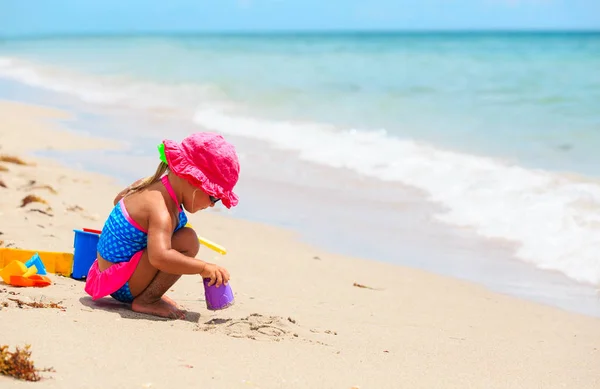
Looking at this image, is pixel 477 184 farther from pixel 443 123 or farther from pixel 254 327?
pixel 254 327

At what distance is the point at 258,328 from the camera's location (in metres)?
3.33

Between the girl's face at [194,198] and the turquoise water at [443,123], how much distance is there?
2.79m

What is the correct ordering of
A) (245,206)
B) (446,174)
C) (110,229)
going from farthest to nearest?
(446,174), (245,206), (110,229)

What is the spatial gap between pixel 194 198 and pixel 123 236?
0.35m

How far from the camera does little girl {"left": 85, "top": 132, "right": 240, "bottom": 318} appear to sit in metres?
3.30

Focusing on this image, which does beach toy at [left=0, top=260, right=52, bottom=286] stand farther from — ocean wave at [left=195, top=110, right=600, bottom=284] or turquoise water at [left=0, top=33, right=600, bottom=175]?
turquoise water at [left=0, top=33, right=600, bottom=175]

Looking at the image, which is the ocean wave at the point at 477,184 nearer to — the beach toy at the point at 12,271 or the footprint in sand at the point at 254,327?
→ the footprint in sand at the point at 254,327

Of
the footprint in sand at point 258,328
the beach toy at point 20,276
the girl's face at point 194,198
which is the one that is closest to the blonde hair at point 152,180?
the girl's face at point 194,198

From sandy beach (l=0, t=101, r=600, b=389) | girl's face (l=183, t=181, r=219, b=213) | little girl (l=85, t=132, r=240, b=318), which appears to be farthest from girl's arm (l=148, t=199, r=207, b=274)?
sandy beach (l=0, t=101, r=600, b=389)

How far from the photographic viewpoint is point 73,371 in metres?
2.54

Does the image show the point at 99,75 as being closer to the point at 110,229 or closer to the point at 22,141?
the point at 22,141

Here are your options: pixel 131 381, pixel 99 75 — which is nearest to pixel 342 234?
pixel 131 381

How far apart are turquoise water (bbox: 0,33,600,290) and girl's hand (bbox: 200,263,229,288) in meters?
2.69

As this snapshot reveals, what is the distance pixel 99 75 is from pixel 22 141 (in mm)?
14142
